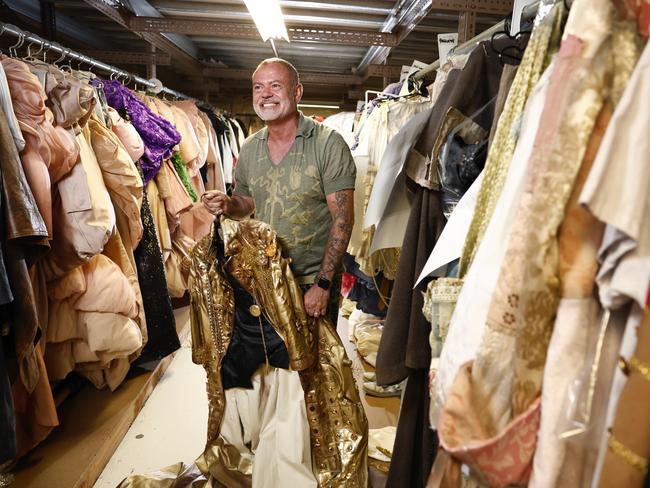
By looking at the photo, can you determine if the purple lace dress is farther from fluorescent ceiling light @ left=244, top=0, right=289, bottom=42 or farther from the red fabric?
the red fabric

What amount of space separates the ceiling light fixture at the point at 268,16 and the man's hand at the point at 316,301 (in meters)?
1.36

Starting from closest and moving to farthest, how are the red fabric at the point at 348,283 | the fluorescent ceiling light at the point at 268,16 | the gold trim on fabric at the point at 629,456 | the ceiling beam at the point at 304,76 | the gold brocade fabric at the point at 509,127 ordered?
the gold trim on fabric at the point at 629,456 < the gold brocade fabric at the point at 509,127 < the fluorescent ceiling light at the point at 268,16 < the red fabric at the point at 348,283 < the ceiling beam at the point at 304,76

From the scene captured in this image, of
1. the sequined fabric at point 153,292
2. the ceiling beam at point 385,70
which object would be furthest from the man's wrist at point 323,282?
the ceiling beam at point 385,70

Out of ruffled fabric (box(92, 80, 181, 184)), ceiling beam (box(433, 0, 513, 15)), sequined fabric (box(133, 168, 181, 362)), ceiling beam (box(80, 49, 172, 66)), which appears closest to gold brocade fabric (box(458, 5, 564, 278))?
ceiling beam (box(433, 0, 513, 15))

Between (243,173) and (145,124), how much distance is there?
1.09 metres

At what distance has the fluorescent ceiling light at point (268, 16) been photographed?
6.98 feet

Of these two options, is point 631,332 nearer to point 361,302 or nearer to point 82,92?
point 82,92

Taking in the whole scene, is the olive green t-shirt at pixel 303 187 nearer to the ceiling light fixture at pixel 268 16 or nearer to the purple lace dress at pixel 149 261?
the ceiling light fixture at pixel 268 16

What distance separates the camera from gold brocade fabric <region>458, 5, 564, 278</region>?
29.5 inches

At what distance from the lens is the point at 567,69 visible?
588mm

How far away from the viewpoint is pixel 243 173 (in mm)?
1870

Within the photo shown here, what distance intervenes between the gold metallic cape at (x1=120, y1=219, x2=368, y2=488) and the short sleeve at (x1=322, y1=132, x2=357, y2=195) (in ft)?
1.00

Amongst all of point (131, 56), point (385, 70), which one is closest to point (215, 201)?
point (131, 56)

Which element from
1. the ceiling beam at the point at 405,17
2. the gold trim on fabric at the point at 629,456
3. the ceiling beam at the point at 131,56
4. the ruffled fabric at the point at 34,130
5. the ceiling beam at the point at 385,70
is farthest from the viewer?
the ceiling beam at the point at 385,70
